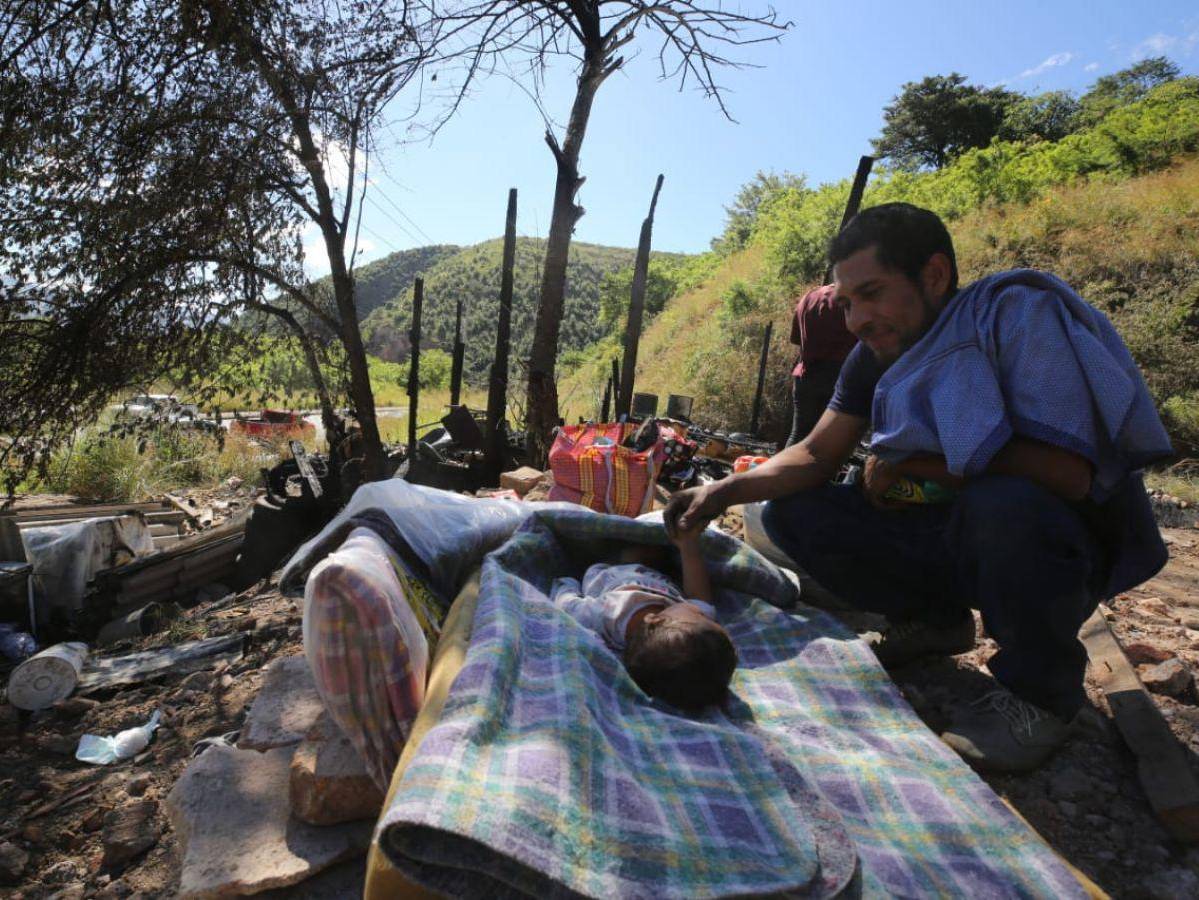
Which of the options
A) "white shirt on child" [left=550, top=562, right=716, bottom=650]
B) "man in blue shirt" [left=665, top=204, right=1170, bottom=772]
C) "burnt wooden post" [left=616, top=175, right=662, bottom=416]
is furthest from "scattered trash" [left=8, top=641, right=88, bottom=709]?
"burnt wooden post" [left=616, top=175, right=662, bottom=416]

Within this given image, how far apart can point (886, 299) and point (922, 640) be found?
1.11 metres

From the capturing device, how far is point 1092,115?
Answer: 73.6 feet

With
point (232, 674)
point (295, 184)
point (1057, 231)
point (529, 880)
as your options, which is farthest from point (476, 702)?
point (1057, 231)

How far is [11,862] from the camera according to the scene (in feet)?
6.62

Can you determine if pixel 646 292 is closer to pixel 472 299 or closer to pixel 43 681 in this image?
pixel 472 299

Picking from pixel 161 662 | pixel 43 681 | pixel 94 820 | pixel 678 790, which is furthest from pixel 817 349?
pixel 43 681

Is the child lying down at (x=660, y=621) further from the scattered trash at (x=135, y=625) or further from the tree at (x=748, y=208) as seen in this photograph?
the tree at (x=748, y=208)

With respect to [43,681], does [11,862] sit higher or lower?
higher

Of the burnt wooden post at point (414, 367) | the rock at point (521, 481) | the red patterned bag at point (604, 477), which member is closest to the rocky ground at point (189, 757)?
the red patterned bag at point (604, 477)

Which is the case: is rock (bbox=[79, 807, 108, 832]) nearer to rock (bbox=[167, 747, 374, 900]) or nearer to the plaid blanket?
rock (bbox=[167, 747, 374, 900])

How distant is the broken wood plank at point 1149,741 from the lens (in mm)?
1556

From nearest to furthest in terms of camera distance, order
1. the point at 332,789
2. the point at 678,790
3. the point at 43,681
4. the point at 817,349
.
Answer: the point at 678,790 < the point at 332,789 < the point at 43,681 < the point at 817,349

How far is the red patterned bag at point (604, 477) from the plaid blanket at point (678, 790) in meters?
2.26

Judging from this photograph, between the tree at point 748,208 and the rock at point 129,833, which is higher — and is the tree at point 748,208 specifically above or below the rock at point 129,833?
above
